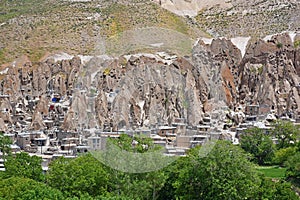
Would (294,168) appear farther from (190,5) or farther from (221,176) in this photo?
(190,5)

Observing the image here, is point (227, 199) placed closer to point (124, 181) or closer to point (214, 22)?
point (124, 181)

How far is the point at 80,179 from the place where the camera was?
21578 millimetres

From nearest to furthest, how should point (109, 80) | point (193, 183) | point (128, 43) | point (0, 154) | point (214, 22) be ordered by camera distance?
point (128, 43) → point (193, 183) → point (0, 154) → point (109, 80) → point (214, 22)

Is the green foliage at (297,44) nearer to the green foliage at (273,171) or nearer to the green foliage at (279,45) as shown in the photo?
the green foliage at (279,45)

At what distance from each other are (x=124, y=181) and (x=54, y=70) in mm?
39099

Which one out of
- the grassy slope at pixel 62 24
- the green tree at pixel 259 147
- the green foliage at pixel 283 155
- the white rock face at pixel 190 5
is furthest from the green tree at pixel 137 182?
the white rock face at pixel 190 5

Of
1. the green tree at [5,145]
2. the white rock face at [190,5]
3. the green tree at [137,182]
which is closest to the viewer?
the green tree at [137,182]

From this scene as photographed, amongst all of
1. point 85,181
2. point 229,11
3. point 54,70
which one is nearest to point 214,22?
point 229,11

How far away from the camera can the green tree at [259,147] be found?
33812 mm

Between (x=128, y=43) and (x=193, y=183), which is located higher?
(x=128, y=43)

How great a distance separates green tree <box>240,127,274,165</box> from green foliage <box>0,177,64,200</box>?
15798 millimetres

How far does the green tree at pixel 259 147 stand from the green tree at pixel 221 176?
13.3 m

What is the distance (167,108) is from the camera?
40844 mm

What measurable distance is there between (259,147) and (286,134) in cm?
316
